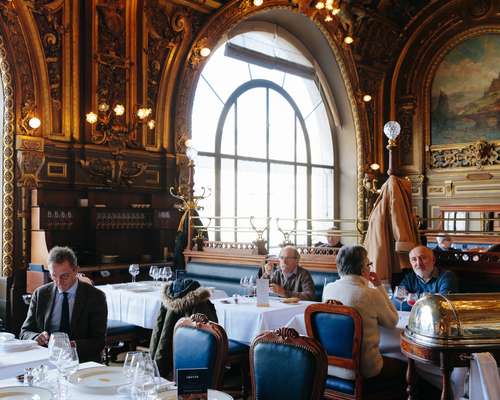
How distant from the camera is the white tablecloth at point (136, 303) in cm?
604

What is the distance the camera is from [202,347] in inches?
116

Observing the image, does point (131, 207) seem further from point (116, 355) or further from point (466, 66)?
point (466, 66)

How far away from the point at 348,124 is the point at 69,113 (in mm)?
7821

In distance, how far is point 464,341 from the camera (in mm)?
2781

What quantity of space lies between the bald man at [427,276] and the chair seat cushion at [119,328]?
2.84 metres

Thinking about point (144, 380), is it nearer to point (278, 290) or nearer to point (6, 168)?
point (278, 290)

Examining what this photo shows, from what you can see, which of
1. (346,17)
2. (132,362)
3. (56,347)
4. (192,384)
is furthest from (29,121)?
(346,17)

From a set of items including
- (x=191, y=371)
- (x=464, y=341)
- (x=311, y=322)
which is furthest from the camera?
(x=311, y=322)

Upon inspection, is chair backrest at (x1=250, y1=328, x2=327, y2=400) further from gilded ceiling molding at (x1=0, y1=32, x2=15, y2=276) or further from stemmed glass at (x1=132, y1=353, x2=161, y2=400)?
gilded ceiling molding at (x1=0, y1=32, x2=15, y2=276)

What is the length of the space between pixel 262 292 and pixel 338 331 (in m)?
1.39

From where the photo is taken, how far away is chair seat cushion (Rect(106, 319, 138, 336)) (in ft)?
19.8

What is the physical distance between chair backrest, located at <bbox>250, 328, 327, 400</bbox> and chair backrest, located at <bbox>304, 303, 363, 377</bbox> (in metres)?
1.09

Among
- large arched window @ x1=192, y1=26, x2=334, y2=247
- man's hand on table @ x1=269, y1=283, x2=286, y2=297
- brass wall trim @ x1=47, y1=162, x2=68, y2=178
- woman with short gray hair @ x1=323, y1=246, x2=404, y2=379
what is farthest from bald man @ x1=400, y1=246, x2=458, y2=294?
large arched window @ x1=192, y1=26, x2=334, y2=247

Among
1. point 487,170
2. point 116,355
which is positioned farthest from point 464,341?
point 487,170
